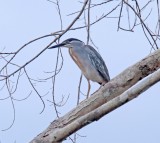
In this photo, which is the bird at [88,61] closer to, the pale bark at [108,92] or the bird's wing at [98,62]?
the bird's wing at [98,62]

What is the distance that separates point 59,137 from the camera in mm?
1853

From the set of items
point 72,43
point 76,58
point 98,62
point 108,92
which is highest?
point 72,43

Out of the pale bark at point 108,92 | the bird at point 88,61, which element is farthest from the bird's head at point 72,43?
the pale bark at point 108,92

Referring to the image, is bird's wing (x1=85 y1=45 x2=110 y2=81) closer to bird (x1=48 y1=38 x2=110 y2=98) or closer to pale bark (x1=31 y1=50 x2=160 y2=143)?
bird (x1=48 y1=38 x2=110 y2=98)

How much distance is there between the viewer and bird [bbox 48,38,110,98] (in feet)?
12.2

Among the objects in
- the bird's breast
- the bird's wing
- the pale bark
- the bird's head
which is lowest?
the pale bark

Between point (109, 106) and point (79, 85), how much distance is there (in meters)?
0.97

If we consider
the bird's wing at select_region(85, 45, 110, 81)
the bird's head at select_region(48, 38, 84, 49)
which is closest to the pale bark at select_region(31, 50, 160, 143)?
the bird's head at select_region(48, 38, 84, 49)

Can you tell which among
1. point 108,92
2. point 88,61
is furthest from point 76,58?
point 108,92

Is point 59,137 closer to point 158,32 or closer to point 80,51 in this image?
point 158,32

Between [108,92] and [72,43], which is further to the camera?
[72,43]

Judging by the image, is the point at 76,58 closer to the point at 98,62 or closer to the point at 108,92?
the point at 98,62

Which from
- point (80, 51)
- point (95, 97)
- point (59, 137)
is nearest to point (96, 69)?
point (80, 51)

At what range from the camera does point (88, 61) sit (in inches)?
148
